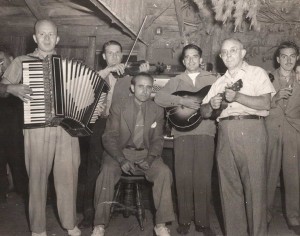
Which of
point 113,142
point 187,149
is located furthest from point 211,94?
point 113,142

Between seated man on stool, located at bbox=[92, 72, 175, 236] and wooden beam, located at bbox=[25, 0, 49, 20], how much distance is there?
320 centimetres

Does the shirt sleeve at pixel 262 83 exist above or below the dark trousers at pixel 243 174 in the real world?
above

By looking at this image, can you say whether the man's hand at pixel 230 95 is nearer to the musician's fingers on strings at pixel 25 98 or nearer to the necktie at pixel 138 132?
the necktie at pixel 138 132

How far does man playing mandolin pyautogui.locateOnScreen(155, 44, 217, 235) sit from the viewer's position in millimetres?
4027

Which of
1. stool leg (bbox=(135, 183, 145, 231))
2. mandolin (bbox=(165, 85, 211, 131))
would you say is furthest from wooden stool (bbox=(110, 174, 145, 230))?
mandolin (bbox=(165, 85, 211, 131))

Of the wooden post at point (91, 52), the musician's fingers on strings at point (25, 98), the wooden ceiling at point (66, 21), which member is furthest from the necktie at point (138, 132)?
the wooden post at point (91, 52)

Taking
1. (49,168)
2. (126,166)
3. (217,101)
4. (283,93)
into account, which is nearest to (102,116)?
(126,166)

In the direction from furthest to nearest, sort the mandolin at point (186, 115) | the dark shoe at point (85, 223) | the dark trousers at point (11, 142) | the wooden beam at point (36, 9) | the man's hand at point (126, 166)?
the wooden beam at point (36, 9) < the dark trousers at point (11, 142) < the dark shoe at point (85, 223) < the mandolin at point (186, 115) < the man's hand at point (126, 166)

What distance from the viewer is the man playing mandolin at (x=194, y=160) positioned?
4.03 meters

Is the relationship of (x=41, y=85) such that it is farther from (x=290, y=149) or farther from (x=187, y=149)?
(x=290, y=149)

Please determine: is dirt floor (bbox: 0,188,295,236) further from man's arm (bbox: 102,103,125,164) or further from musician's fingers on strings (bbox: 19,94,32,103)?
musician's fingers on strings (bbox: 19,94,32,103)

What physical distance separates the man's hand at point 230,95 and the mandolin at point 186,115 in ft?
2.46

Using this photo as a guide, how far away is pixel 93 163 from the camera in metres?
4.31

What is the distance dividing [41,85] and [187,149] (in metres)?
1.78
